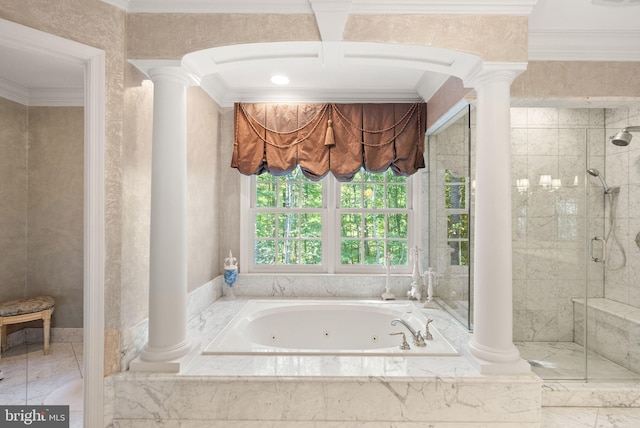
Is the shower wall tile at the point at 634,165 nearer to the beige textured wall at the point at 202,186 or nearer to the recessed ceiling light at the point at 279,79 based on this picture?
the recessed ceiling light at the point at 279,79

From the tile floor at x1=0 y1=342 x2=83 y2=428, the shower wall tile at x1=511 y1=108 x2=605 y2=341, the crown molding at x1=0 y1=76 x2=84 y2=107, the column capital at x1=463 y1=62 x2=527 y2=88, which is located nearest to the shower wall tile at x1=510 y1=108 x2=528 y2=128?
the shower wall tile at x1=511 y1=108 x2=605 y2=341

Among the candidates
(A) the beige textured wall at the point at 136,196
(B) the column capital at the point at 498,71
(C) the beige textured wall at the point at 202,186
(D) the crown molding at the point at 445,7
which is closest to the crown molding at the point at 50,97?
(C) the beige textured wall at the point at 202,186

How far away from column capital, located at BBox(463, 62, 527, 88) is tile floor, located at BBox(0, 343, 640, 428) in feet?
6.33

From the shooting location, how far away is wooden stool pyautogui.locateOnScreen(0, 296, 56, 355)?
8.43 ft

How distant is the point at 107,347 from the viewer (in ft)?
5.48

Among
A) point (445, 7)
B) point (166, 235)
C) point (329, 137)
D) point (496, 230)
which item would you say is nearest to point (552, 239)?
point (496, 230)

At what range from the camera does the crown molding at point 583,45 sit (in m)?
2.04

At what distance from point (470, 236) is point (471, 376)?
979 millimetres

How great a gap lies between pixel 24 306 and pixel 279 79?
9.26ft

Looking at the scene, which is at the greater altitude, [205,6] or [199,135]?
[205,6]

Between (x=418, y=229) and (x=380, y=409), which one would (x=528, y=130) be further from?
(x=380, y=409)

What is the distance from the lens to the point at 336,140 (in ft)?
9.89

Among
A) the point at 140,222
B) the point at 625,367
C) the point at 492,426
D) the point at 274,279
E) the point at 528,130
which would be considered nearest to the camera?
the point at 492,426

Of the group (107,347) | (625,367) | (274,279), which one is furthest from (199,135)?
(625,367)
